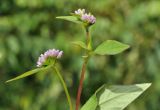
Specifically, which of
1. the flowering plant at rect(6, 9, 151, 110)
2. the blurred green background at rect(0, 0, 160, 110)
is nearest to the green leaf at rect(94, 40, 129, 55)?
the flowering plant at rect(6, 9, 151, 110)

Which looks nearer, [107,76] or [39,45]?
[39,45]

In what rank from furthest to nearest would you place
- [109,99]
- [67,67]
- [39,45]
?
1. [67,67]
2. [39,45]
3. [109,99]

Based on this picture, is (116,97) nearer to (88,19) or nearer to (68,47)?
(88,19)

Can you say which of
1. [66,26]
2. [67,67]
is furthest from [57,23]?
[67,67]

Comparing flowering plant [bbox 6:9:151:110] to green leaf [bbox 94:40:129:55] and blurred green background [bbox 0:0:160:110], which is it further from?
blurred green background [bbox 0:0:160:110]

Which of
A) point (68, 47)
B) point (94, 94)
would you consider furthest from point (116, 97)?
point (68, 47)

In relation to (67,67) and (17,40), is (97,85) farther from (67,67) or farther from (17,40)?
(17,40)

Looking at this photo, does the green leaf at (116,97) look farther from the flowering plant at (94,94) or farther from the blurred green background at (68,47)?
the blurred green background at (68,47)
